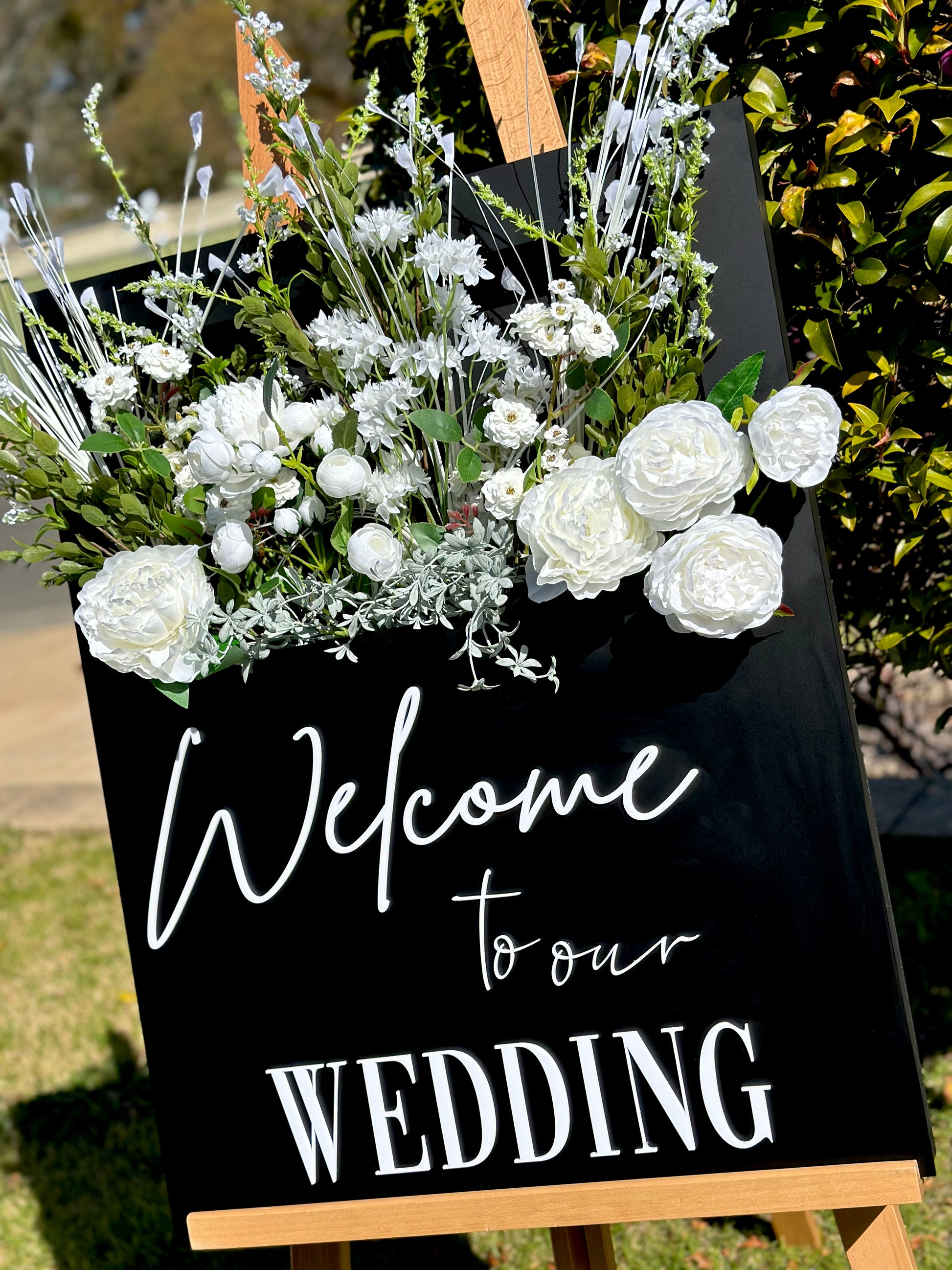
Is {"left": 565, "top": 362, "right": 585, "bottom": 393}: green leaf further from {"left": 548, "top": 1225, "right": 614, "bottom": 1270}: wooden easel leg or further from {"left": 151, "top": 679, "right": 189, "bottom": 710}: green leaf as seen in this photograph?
{"left": 548, "top": 1225, "right": 614, "bottom": 1270}: wooden easel leg

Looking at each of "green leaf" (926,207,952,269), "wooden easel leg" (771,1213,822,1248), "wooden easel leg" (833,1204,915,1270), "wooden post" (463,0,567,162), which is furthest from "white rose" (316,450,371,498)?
"wooden easel leg" (771,1213,822,1248)

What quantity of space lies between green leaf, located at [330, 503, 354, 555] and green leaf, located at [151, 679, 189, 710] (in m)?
0.25

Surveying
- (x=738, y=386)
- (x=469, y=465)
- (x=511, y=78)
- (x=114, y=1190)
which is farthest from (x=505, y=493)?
(x=114, y=1190)

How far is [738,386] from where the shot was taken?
1.15 meters

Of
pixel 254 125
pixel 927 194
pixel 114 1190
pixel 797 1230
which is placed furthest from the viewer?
pixel 114 1190

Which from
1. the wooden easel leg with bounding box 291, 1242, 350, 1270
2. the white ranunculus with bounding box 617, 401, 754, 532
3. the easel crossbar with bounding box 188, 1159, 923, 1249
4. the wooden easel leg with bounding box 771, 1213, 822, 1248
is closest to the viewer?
the white ranunculus with bounding box 617, 401, 754, 532

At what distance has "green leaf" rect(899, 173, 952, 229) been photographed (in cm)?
126

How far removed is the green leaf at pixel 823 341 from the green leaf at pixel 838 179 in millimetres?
156

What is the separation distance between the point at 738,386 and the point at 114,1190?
7.59 feet

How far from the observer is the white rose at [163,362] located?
1237 mm

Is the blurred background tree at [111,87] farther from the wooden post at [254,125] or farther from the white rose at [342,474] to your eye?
the white rose at [342,474]

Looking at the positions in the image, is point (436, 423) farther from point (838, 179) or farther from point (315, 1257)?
point (315, 1257)

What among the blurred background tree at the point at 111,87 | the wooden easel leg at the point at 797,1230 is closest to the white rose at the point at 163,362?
the wooden easel leg at the point at 797,1230

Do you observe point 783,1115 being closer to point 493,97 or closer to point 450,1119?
point 450,1119
